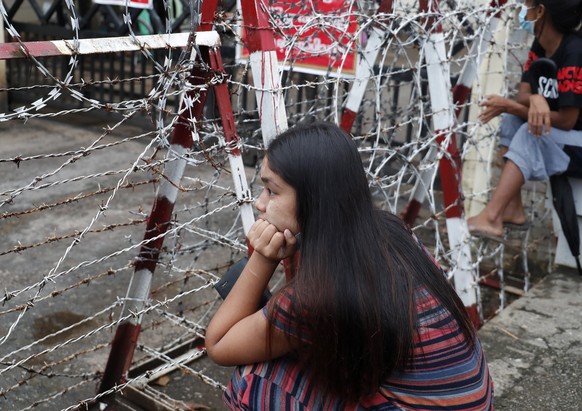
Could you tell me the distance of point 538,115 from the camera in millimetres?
4016

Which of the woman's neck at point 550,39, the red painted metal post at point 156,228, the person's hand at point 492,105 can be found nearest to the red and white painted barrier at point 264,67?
the red painted metal post at point 156,228

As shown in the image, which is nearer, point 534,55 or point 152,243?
point 152,243

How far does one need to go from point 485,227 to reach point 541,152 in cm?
50

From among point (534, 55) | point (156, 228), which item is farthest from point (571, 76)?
point (156, 228)

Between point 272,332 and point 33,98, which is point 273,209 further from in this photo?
point 33,98

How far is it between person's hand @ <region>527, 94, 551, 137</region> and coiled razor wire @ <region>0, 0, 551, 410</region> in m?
0.27

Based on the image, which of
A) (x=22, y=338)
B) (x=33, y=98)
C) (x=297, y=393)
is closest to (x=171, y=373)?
(x=22, y=338)

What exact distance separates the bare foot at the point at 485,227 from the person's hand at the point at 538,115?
51cm

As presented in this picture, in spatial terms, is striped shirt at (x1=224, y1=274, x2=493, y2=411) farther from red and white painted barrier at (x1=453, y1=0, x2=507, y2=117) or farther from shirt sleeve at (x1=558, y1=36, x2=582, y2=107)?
shirt sleeve at (x1=558, y1=36, x2=582, y2=107)

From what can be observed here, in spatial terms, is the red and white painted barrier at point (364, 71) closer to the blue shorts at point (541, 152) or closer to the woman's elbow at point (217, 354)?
the blue shorts at point (541, 152)

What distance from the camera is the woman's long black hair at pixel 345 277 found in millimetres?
1802

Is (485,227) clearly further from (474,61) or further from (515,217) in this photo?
(474,61)

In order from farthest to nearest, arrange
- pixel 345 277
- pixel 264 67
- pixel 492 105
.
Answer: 1. pixel 492 105
2. pixel 264 67
3. pixel 345 277

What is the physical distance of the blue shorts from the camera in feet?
13.6
